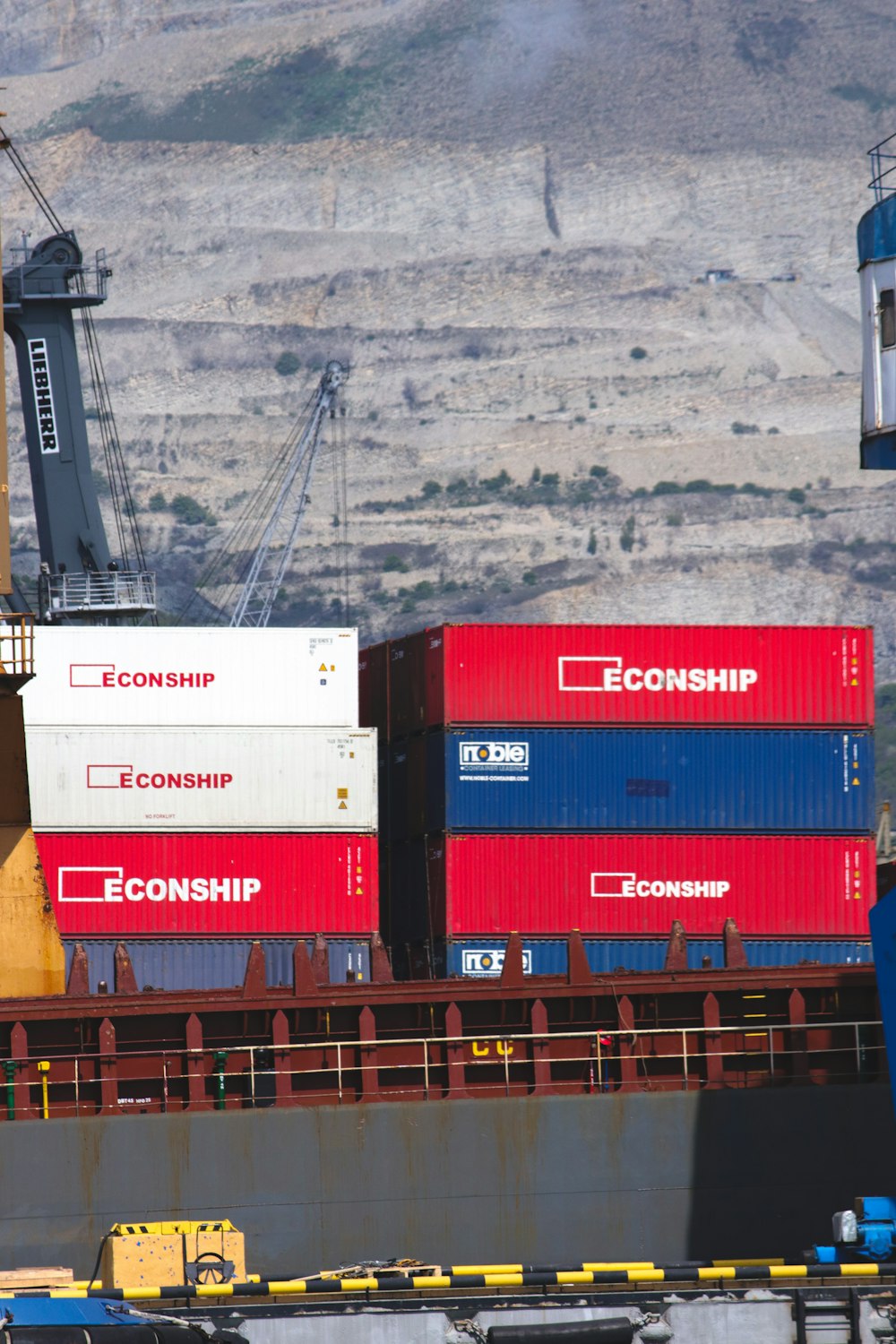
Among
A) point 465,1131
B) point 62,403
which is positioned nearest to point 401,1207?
point 465,1131

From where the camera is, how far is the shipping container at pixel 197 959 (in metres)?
36.3

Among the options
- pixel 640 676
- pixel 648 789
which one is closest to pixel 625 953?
pixel 648 789

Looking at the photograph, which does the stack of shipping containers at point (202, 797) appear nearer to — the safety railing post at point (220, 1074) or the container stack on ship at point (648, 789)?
the container stack on ship at point (648, 789)

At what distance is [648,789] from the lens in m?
37.3

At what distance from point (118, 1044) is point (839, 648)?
15408 millimetres

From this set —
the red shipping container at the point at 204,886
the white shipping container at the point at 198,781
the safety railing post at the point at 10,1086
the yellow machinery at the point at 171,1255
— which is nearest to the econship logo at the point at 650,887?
the red shipping container at the point at 204,886

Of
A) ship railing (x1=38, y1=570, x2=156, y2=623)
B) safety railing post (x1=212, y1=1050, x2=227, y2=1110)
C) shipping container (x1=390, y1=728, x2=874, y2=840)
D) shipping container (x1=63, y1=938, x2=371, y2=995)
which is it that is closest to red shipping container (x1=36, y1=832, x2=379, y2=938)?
shipping container (x1=63, y1=938, x2=371, y2=995)

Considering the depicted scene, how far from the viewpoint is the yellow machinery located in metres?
22.8

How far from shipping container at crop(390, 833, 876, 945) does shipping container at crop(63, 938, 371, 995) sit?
205 centimetres

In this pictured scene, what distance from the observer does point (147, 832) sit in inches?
1458

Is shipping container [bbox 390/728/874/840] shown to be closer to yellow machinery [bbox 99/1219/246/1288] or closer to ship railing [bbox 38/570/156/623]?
ship railing [bbox 38/570/156/623]

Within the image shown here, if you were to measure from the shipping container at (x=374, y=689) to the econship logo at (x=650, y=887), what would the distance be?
17.7ft

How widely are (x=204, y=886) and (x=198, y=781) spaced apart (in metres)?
1.97

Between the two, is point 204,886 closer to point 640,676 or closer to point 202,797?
point 202,797
